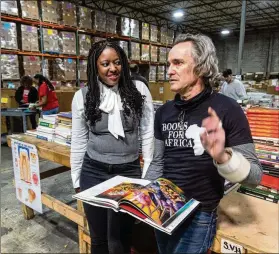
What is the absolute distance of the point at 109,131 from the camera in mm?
1495

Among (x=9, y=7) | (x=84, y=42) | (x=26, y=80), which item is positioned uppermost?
(x=9, y=7)

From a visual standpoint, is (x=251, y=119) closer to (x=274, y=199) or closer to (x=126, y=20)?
(x=274, y=199)

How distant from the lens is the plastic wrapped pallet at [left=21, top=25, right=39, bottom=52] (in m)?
6.52

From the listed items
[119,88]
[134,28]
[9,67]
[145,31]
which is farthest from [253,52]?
[119,88]

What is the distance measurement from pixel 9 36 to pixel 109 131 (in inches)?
241

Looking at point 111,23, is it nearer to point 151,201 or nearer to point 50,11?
point 50,11

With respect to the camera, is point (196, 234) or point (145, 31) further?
point (145, 31)

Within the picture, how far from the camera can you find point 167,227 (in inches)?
34.7

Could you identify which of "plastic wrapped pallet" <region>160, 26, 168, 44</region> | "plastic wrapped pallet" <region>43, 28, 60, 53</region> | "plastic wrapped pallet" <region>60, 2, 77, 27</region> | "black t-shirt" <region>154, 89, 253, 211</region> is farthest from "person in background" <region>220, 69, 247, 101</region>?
"plastic wrapped pallet" <region>160, 26, 168, 44</region>

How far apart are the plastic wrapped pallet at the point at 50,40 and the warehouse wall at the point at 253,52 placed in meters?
13.2

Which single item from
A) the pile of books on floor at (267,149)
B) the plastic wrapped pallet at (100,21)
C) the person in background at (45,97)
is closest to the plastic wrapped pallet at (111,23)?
the plastic wrapped pallet at (100,21)

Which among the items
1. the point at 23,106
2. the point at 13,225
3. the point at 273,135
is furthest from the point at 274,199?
the point at 23,106

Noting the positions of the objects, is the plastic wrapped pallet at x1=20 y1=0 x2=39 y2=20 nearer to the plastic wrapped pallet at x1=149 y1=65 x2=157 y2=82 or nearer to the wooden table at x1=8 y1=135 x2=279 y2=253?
the plastic wrapped pallet at x1=149 y1=65 x2=157 y2=82

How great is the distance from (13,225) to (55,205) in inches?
29.5
